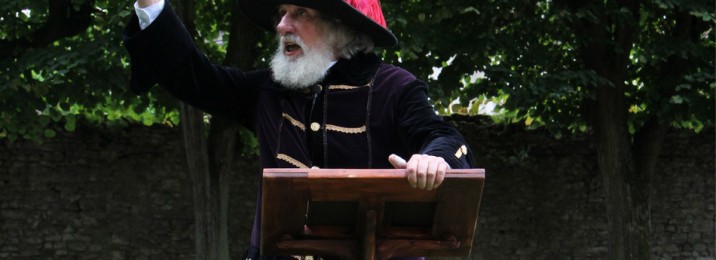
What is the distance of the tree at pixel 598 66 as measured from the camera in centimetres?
969

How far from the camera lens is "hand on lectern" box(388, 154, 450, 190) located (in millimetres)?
2445

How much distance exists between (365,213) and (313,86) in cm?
70

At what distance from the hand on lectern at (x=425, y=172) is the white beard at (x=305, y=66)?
29.4 inches

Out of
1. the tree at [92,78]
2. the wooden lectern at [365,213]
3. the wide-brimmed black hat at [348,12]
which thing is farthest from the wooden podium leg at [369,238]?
the tree at [92,78]

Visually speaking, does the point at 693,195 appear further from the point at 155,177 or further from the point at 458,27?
the point at 155,177

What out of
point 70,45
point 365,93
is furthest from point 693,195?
point 365,93

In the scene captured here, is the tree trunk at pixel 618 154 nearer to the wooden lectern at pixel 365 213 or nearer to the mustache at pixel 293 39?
the mustache at pixel 293 39

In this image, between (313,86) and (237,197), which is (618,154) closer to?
(237,197)

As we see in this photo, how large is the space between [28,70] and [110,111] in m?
2.44

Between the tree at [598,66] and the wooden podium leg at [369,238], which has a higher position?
the tree at [598,66]

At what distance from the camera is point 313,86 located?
3205 millimetres

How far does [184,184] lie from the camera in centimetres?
1234

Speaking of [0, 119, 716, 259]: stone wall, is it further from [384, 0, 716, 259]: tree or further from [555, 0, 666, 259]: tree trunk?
[555, 0, 666, 259]: tree trunk

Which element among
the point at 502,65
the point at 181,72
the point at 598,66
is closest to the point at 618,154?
the point at 598,66
